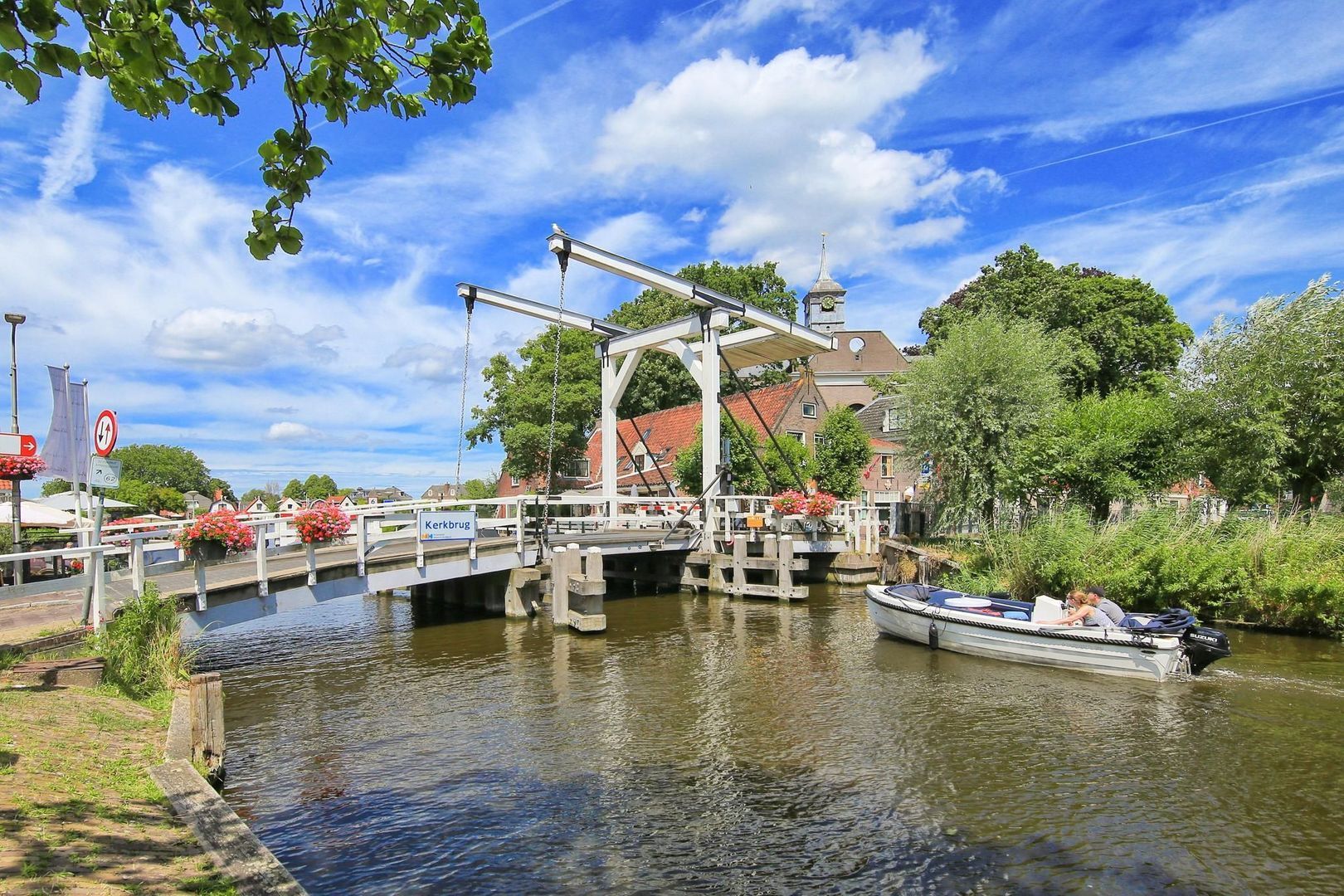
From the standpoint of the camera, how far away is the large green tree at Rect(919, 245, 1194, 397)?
29.3 meters

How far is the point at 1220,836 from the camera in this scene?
18.2ft

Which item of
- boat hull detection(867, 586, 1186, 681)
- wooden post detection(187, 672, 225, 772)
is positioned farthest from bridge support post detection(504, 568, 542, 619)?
wooden post detection(187, 672, 225, 772)

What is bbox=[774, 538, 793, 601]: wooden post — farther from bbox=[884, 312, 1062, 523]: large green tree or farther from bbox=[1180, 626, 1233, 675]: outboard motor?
bbox=[1180, 626, 1233, 675]: outboard motor

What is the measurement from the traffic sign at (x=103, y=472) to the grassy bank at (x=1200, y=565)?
515 inches

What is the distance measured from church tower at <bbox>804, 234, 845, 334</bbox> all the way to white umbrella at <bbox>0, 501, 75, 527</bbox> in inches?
1673

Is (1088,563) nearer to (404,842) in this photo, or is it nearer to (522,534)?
(522,534)

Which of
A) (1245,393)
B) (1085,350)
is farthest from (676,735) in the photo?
(1085,350)

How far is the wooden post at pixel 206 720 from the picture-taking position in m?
5.84

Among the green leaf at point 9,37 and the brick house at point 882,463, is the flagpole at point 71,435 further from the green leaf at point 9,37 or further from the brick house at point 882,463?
the brick house at point 882,463

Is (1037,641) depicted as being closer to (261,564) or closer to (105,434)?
(261,564)

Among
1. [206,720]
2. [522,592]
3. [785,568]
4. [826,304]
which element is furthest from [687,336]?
[826,304]

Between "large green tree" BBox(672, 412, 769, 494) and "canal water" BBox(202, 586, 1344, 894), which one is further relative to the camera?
"large green tree" BBox(672, 412, 769, 494)

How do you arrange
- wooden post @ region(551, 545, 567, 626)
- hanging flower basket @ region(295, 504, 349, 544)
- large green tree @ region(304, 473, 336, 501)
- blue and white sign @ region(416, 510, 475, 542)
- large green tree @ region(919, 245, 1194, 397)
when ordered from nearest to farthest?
hanging flower basket @ region(295, 504, 349, 544)
blue and white sign @ region(416, 510, 475, 542)
wooden post @ region(551, 545, 567, 626)
large green tree @ region(919, 245, 1194, 397)
large green tree @ region(304, 473, 336, 501)

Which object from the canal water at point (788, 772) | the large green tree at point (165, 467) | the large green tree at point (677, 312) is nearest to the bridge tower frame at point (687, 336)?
the canal water at point (788, 772)
